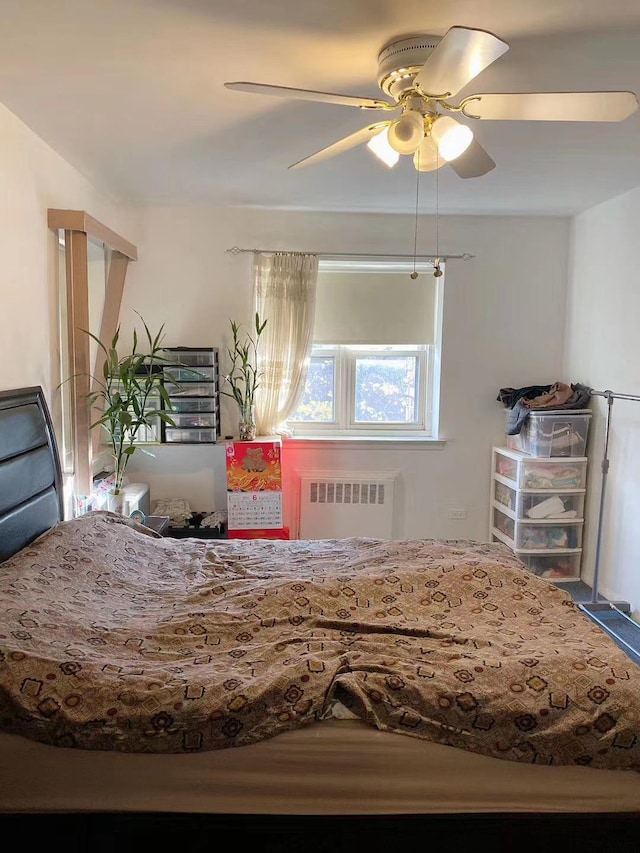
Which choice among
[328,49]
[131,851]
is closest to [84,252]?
[328,49]

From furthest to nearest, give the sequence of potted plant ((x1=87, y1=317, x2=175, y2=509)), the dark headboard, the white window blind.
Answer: the white window blind, potted plant ((x1=87, y1=317, x2=175, y2=509)), the dark headboard

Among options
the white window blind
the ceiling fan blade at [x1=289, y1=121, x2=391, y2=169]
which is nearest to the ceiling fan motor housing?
the ceiling fan blade at [x1=289, y1=121, x2=391, y2=169]

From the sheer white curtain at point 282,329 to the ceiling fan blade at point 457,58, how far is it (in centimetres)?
225

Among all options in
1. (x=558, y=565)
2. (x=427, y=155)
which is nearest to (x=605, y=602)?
(x=558, y=565)

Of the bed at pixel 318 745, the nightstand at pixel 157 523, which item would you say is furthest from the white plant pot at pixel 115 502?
the bed at pixel 318 745

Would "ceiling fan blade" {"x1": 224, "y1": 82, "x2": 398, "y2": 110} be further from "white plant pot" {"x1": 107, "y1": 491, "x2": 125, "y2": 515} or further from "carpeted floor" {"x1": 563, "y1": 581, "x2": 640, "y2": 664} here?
"carpeted floor" {"x1": 563, "y1": 581, "x2": 640, "y2": 664}

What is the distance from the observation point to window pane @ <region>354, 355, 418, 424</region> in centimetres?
409

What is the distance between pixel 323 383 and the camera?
13.4 feet

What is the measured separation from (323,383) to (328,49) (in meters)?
2.49

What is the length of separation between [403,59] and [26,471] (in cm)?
195

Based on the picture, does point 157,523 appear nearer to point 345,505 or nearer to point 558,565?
point 345,505

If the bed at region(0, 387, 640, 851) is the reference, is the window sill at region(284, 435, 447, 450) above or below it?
above

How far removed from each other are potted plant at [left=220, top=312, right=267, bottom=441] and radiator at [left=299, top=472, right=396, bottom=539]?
56 centimetres

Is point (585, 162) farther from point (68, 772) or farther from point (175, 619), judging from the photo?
point (68, 772)
